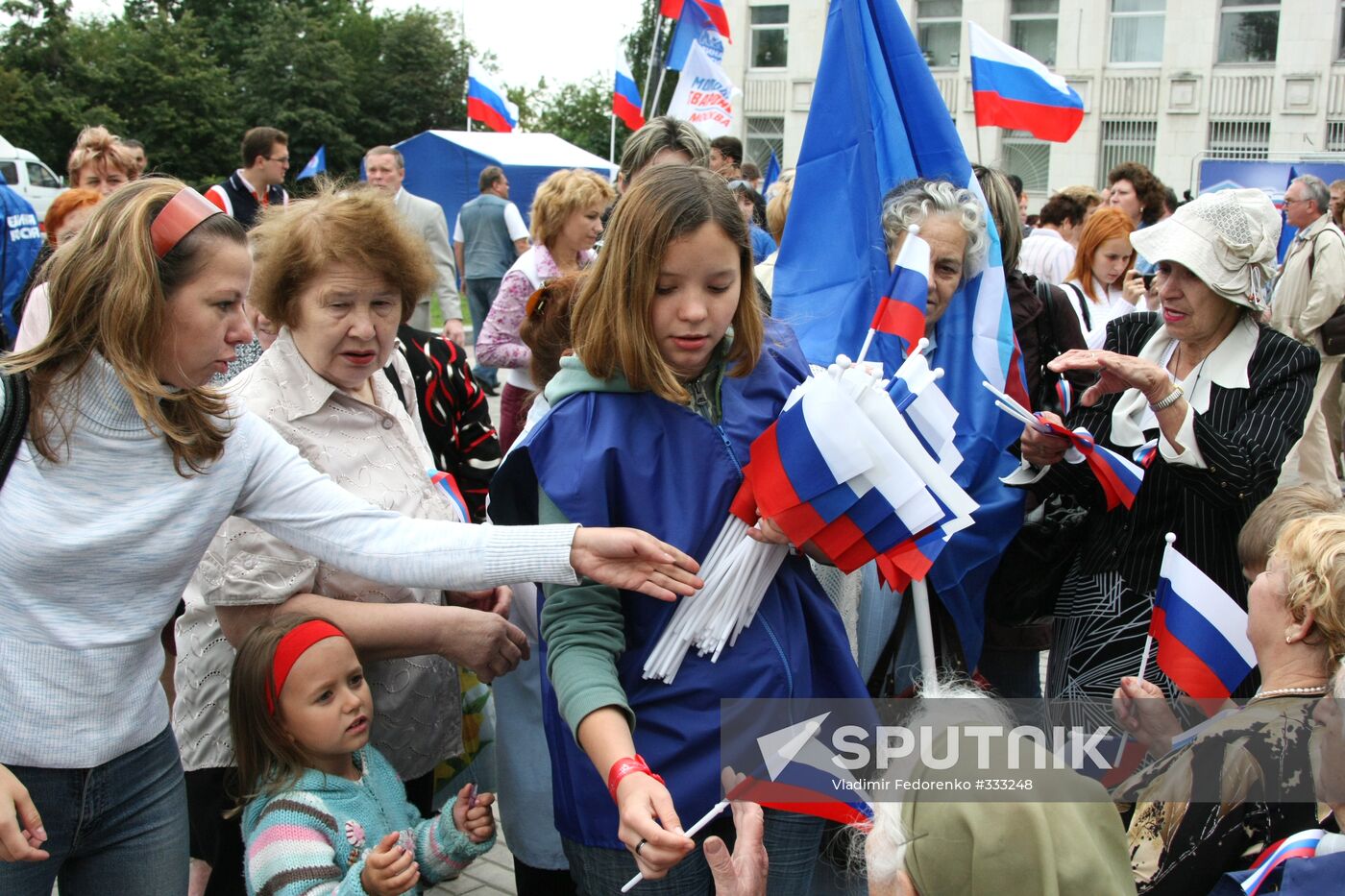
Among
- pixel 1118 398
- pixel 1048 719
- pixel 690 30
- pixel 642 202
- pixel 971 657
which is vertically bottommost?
pixel 1048 719

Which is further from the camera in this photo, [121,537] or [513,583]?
[513,583]

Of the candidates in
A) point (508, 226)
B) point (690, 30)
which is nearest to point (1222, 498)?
point (508, 226)

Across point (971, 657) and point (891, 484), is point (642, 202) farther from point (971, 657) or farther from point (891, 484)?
point (971, 657)

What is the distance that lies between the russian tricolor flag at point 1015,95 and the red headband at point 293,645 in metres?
Result: 6.37

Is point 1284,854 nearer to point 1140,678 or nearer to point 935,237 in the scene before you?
point 1140,678

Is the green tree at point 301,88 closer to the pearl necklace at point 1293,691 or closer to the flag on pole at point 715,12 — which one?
the flag on pole at point 715,12

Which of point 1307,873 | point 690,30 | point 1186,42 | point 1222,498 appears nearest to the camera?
point 1307,873

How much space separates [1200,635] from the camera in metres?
2.79

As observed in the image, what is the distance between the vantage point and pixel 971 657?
305 centimetres

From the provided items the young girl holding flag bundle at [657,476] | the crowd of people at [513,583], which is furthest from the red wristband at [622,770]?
the young girl holding flag bundle at [657,476]

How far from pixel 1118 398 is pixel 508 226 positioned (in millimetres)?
8051

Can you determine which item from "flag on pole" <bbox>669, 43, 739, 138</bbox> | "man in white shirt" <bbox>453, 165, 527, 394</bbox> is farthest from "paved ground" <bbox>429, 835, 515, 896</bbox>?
"flag on pole" <bbox>669, 43, 739, 138</bbox>

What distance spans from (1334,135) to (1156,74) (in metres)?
4.20

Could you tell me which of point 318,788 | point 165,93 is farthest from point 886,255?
point 165,93
